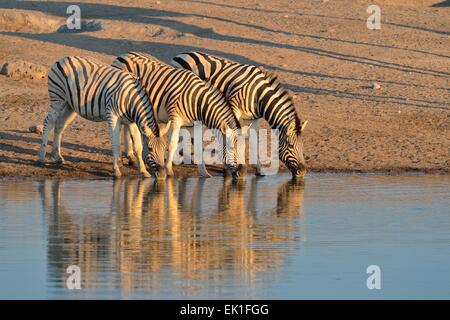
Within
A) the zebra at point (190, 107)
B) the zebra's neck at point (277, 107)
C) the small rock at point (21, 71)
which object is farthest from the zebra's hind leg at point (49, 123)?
the small rock at point (21, 71)

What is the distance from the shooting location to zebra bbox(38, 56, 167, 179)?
731 inches

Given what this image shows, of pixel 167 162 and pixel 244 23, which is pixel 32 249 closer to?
pixel 167 162

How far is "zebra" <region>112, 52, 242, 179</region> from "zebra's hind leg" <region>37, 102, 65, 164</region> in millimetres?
1365

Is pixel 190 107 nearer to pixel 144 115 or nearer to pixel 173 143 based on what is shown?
pixel 173 143

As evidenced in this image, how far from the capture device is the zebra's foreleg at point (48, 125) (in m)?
19.4

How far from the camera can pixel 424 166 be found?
784 inches

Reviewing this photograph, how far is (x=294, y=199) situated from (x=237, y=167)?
2125mm

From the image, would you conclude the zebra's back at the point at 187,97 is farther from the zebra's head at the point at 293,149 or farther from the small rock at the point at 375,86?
the small rock at the point at 375,86

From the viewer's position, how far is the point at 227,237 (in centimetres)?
1380

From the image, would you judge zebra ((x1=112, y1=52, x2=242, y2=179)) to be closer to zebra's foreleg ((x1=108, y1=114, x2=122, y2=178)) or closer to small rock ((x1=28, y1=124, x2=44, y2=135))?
zebra's foreleg ((x1=108, y1=114, x2=122, y2=178))

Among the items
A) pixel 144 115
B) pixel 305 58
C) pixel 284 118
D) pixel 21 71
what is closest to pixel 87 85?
pixel 144 115

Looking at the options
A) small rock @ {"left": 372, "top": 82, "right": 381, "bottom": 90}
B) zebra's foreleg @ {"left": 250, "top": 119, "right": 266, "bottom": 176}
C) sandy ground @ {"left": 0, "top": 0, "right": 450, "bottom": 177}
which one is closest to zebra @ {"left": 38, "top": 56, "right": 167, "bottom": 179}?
sandy ground @ {"left": 0, "top": 0, "right": 450, "bottom": 177}

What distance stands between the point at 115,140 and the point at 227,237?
202 inches

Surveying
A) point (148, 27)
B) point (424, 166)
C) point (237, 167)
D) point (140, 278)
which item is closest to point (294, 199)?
point (237, 167)
